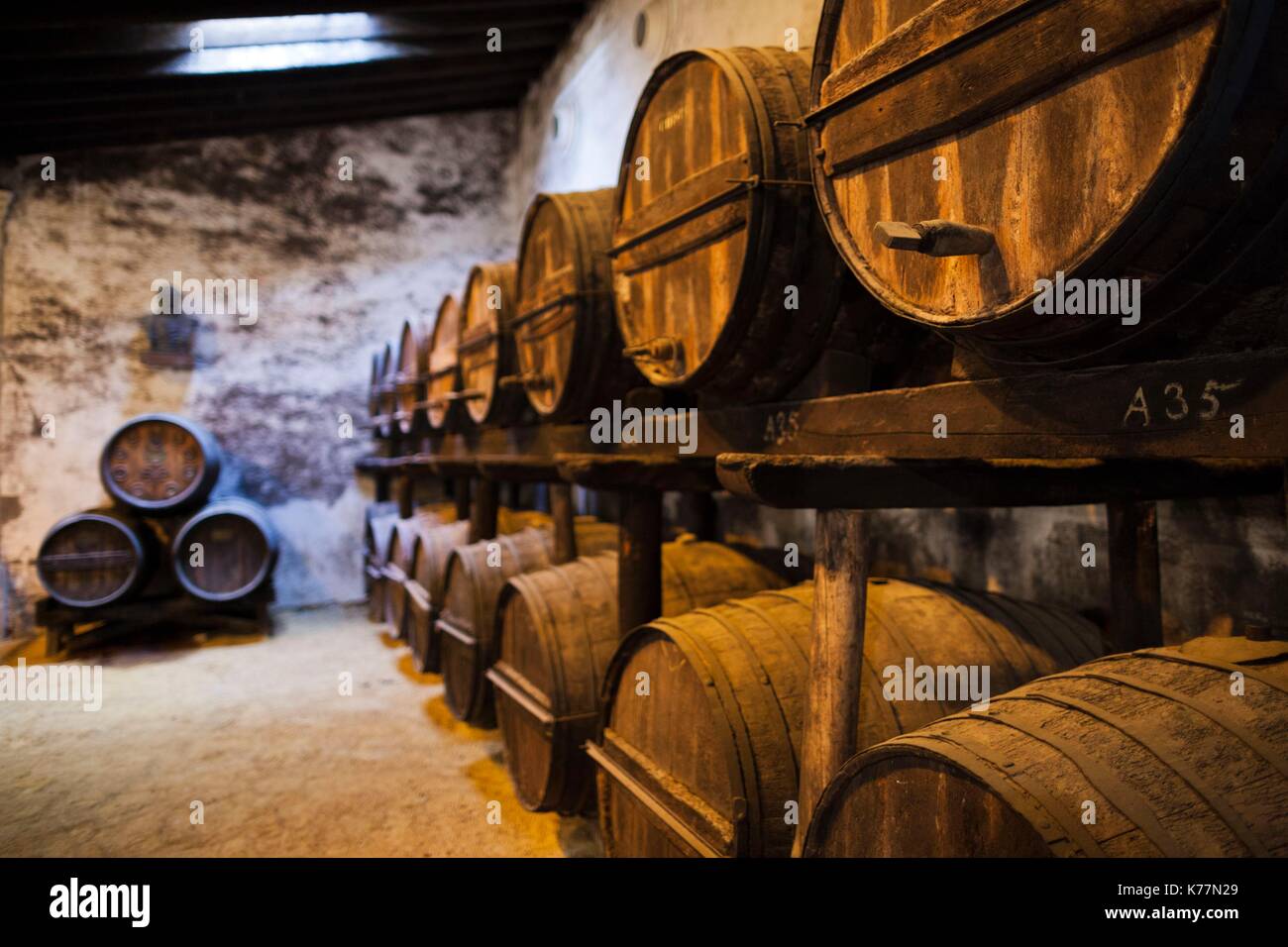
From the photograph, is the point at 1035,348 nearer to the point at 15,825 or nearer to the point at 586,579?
the point at 586,579

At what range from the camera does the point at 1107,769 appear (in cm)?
123

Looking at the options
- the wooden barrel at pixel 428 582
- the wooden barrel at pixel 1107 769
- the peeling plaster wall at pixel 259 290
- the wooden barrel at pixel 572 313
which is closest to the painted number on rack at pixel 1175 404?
the wooden barrel at pixel 1107 769

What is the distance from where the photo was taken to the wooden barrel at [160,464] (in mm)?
7648

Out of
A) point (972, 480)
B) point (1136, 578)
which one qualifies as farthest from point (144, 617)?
point (1136, 578)

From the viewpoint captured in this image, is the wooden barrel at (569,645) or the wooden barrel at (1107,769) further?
the wooden barrel at (569,645)

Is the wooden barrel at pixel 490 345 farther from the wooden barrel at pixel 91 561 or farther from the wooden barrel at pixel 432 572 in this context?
the wooden barrel at pixel 91 561

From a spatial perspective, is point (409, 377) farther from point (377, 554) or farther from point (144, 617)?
point (144, 617)

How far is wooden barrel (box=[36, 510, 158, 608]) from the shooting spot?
707 cm

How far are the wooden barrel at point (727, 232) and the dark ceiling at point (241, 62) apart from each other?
5189mm

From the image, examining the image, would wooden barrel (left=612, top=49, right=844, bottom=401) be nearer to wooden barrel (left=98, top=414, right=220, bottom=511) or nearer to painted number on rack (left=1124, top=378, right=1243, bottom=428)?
painted number on rack (left=1124, top=378, right=1243, bottom=428)

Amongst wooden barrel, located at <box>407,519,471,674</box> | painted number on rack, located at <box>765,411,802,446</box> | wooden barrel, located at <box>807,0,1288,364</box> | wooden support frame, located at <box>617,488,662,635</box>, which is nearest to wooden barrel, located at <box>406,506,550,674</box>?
wooden barrel, located at <box>407,519,471,674</box>

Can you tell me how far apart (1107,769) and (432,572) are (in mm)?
4974

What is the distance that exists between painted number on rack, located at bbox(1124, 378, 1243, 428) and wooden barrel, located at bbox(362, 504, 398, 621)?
22.3ft

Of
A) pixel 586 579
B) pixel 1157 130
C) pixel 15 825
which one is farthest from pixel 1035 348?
pixel 15 825
